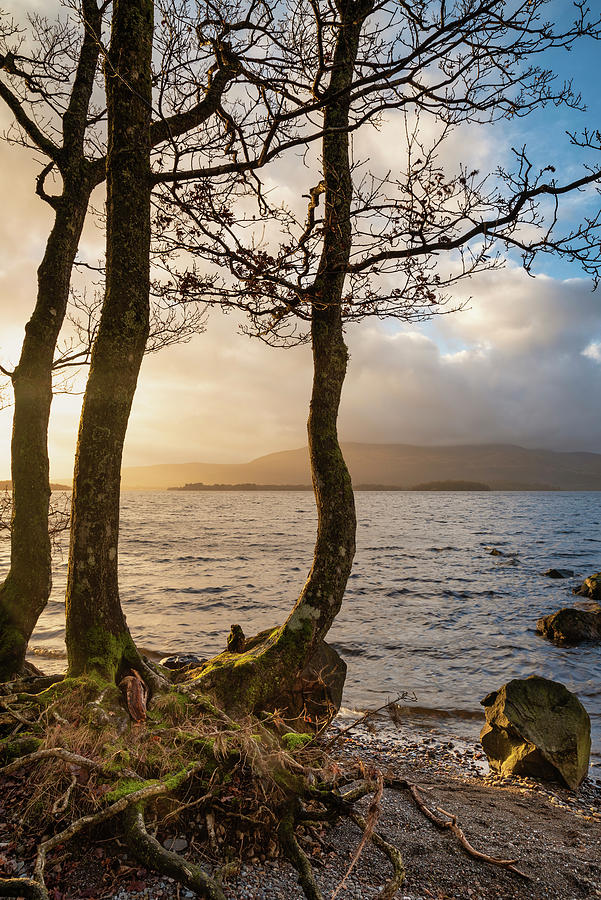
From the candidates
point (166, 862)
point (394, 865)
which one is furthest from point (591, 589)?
point (166, 862)

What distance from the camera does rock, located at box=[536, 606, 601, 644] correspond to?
639 inches

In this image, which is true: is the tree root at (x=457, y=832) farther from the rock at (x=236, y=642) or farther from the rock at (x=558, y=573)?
the rock at (x=558, y=573)

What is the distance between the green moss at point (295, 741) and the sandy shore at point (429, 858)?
2.34 feet

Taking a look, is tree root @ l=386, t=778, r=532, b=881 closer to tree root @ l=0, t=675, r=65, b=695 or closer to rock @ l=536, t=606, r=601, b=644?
tree root @ l=0, t=675, r=65, b=695

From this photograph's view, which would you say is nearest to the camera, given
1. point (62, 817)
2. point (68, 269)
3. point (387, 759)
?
point (62, 817)

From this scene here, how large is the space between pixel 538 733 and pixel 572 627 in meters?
10.1

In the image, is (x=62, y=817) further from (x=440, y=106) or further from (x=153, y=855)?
(x=440, y=106)

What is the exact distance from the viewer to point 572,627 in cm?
1636

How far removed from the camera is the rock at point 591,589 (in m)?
24.0

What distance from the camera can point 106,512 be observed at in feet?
17.1

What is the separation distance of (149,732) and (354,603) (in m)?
18.4

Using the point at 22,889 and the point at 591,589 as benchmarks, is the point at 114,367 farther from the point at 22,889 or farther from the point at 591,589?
the point at 591,589

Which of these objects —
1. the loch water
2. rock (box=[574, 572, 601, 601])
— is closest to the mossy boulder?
the loch water

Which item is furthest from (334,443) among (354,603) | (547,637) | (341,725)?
(354,603)
